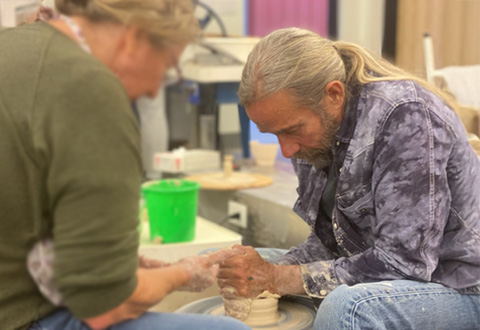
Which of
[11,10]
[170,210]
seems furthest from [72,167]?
[11,10]

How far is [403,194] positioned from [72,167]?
81 centimetres

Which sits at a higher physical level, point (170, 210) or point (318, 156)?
point (318, 156)

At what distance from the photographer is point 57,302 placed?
0.82 metres

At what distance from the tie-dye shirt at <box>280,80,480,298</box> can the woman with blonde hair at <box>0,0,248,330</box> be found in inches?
26.4

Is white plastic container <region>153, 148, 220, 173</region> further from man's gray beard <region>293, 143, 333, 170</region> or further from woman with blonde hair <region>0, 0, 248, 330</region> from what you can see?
woman with blonde hair <region>0, 0, 248, 330</region>

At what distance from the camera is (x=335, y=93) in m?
1.43

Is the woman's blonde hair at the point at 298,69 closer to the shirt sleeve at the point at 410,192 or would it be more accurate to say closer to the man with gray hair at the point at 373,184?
the man with gray hair at the point at 373,184

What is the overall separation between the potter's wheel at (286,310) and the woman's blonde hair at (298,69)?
1.75 feet

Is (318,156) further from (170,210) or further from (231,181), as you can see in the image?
(231,181)

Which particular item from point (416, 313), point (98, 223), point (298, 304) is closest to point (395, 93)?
point (416, 313)

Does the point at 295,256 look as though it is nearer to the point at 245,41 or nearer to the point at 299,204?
the point at 299,204

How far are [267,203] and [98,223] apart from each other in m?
1.80

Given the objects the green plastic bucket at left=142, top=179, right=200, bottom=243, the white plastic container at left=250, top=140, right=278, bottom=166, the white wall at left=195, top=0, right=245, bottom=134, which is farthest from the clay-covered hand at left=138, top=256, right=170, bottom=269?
the white wall at left=195, top=0, right=245, bottom=134

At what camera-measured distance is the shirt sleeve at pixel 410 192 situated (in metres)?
1.34
